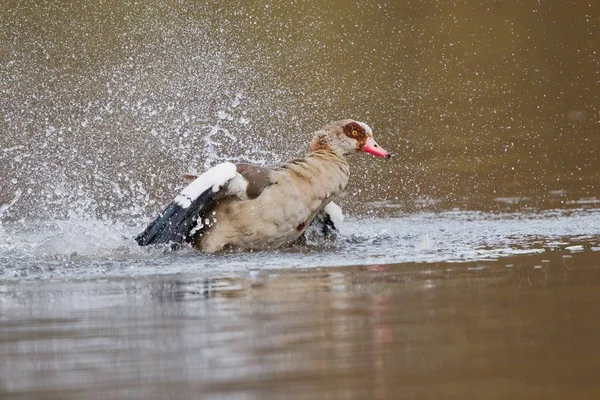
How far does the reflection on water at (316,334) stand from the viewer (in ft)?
14.2

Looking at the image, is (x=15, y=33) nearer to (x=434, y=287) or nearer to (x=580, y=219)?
(x=580, y=219)

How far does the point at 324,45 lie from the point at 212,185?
12.5 m

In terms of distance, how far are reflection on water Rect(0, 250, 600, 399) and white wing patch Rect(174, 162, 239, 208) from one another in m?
1.29

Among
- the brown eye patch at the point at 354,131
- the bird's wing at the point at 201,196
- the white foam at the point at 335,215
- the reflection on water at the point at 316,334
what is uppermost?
the brown eye patch at the point at 354,131

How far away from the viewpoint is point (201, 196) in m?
8.47

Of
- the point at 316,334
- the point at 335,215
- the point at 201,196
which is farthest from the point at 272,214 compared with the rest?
the point at 316,334

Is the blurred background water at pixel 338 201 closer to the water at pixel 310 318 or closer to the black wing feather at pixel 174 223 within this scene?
the water at pixel 310 318

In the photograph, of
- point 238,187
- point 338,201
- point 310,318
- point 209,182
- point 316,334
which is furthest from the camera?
point 338,201

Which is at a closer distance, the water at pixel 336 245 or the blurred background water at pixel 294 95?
the water at pixel 336 245

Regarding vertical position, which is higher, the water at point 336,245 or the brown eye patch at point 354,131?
the brown eye patch at point 354,131

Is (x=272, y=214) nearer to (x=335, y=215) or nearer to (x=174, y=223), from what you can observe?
(x=174, y=223)

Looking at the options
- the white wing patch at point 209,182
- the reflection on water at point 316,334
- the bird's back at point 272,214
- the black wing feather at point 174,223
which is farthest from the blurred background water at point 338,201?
the white wing patch at point 209,182

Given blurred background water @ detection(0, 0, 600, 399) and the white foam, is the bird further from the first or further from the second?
the white foam

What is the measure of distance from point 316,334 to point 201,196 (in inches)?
133
